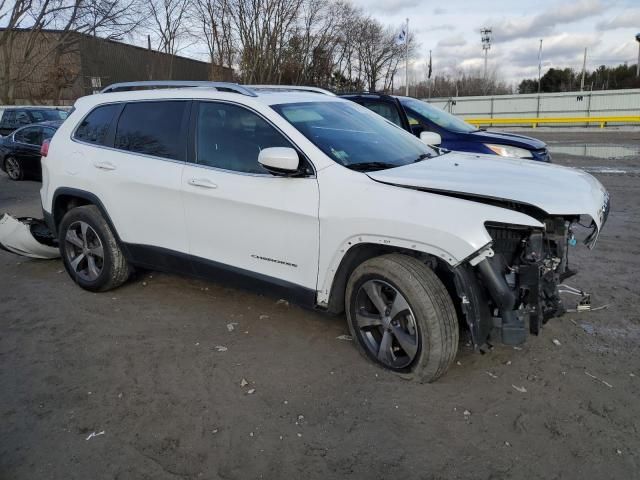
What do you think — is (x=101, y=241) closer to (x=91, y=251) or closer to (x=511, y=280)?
(x=91, y=251)

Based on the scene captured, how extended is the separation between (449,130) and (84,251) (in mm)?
5502

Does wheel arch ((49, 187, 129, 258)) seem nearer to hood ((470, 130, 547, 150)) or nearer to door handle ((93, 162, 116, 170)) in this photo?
door handle ((93, 162, 116, 170))

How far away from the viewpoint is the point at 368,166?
3631 millimetres

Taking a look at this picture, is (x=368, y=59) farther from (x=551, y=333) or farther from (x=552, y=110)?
(x=551, y=333)

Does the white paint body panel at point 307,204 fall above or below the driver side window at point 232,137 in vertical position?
below

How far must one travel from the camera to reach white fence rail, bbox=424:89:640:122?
31500 millimetres

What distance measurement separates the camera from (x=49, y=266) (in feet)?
19.9

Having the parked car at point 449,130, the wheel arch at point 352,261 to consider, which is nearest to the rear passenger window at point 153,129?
the wheel arch at point 352,261

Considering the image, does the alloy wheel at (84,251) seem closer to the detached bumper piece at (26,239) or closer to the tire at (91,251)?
the tire at (91,251)

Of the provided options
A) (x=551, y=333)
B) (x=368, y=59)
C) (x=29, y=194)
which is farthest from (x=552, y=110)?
(x=551, y=333)

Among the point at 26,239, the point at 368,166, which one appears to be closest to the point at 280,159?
the point at 368,166

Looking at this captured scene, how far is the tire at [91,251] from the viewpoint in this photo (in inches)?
190

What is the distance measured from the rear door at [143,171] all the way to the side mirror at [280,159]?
1.03 metres

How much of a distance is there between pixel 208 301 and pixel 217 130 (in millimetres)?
1602
